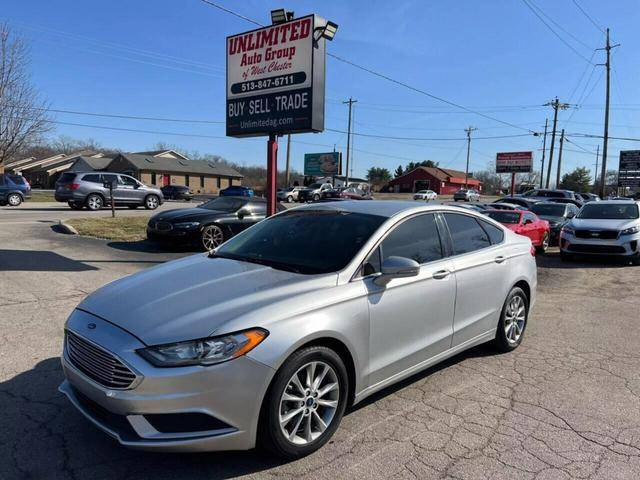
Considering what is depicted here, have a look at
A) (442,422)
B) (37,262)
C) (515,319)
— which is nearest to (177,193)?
(37,262)

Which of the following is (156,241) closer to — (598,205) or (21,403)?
(21,403)

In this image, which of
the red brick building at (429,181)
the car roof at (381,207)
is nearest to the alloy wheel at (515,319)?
the car roof at (381,207)

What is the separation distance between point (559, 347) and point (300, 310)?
3.72m

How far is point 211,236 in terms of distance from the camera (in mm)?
11430

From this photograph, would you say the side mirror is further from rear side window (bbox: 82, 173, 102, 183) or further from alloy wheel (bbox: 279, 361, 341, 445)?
rear side window (bbox: 82, 173, 102, 183)

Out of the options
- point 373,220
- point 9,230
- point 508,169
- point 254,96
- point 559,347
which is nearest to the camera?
point 373,220

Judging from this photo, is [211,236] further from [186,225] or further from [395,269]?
[395,269]

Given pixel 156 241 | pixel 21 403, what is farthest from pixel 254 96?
pixel 21 403

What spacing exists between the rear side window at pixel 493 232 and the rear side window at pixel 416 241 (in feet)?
3.14

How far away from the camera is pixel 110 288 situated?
11.8 ft

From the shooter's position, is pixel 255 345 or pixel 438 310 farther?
pixel 438 310

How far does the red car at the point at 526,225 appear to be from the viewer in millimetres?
13430

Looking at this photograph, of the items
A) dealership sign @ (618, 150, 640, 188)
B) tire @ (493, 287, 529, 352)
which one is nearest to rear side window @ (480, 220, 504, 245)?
tire @ (493, 287, 529, 352)

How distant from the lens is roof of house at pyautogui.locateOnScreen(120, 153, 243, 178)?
68.0 m
